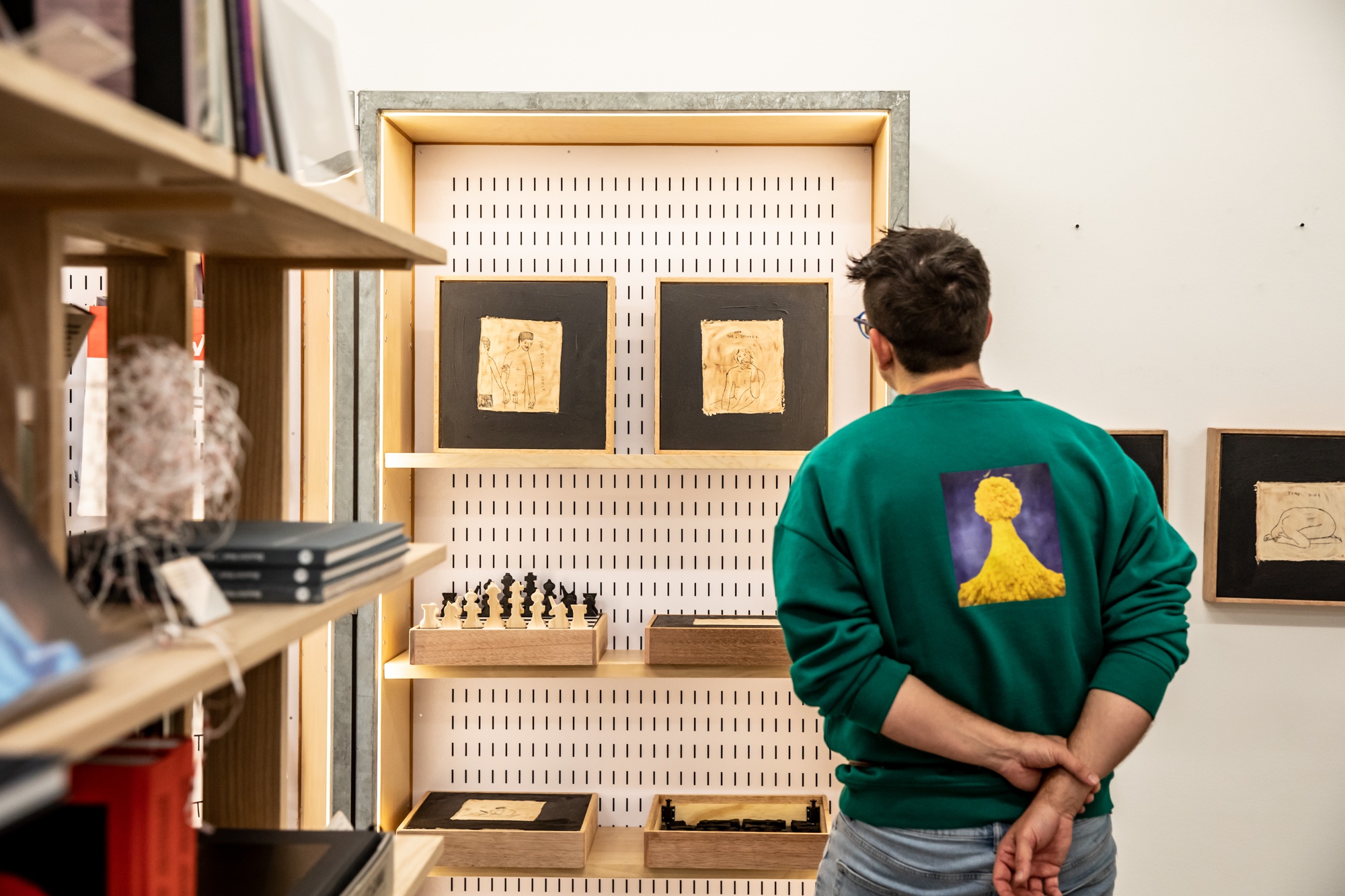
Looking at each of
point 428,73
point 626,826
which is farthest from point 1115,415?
point 428,73

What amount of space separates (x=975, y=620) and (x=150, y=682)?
1115 mm

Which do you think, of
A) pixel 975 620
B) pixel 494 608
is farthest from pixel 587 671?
pixel 975 620

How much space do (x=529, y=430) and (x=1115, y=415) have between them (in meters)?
1.50

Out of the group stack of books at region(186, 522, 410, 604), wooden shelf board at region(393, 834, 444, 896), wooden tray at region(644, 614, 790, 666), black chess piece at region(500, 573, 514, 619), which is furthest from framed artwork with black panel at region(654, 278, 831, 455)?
stack of books at region(186, 522, 410, 604)

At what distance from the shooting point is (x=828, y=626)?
56.3 inches

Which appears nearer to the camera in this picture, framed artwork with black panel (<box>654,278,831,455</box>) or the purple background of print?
the purple background of print

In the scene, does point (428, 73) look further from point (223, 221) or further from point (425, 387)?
point (223, 221)

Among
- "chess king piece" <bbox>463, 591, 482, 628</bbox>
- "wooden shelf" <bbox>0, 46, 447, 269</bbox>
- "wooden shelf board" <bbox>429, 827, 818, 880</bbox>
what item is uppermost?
"wooden shelf" <bbox>0, 46, 447, 269</bbox>

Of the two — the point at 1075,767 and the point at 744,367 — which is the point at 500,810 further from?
the point at 1075,767

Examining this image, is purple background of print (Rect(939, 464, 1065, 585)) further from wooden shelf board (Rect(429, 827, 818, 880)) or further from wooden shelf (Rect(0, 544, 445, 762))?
wooden shelf board (Rect(429, 827, 818, 880))

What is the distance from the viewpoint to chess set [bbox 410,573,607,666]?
2.17 metres

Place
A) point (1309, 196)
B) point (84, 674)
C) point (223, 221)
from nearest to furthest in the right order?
Result: point (84, 674), point (223, 221), point (1309, 196)

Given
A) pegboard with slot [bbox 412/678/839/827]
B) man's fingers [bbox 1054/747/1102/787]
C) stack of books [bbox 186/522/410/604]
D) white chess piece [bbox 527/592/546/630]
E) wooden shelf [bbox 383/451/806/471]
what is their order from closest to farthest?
1. stack of books [bbox 186/522/410/604]
2. man's fingers [bbox 1054/747/1102/787]
3. wooden shelf [bbox 383/451/806/471]
4. white chess piece [bbox 527/592/546/630]
5. pegboard with slot [bbox 412/678/839/827]

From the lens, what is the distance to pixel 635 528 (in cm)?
248
